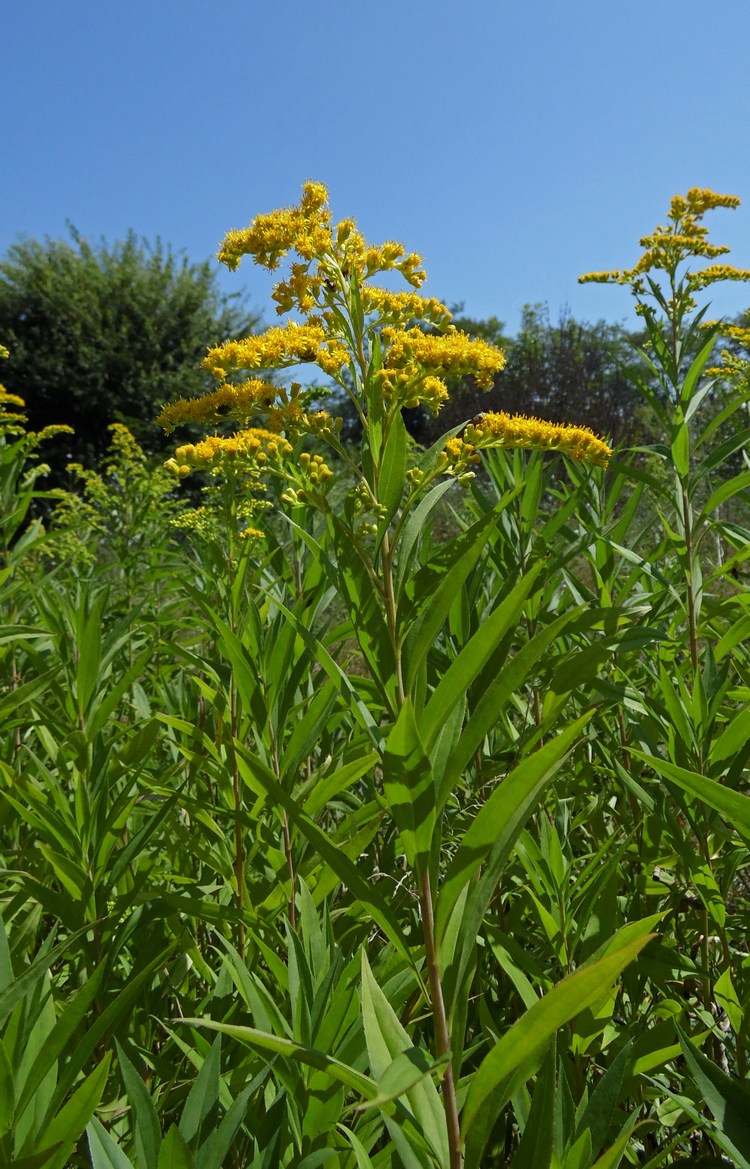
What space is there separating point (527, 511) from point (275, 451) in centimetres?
91

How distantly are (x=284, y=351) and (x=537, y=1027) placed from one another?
1.21 m

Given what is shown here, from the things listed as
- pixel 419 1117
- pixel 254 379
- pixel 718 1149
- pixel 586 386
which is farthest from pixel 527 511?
pixel 586 386

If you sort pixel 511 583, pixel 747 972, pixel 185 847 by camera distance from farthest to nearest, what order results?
pixel 185 847 → pixel 511 583 → pixel 747 972

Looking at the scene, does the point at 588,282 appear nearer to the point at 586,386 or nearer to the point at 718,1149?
the point at 718,1149

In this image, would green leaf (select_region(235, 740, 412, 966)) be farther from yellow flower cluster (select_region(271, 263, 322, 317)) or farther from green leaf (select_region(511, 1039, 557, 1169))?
yellow flower cluster (select_region(271, 263, 322, 317))

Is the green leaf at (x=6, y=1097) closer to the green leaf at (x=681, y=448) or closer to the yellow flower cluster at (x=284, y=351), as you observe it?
the yellow flower cluster at (x=284, y=351)

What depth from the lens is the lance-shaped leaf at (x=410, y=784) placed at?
0.74 meters

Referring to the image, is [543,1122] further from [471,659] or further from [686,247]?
[686,247]

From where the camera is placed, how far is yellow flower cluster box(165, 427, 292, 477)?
1498 millimetres

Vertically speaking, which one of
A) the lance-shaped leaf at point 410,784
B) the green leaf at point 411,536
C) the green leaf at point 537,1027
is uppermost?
the green leaf at point 411,536

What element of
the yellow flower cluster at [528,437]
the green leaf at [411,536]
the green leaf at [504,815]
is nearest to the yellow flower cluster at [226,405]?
the yellow flower cluster at [528,437]

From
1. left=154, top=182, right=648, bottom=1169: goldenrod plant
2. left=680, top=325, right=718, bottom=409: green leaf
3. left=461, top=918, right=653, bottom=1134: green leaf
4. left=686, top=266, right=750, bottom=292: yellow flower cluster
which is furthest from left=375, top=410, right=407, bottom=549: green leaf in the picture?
left=686, top=266, right=750, bottom=292: yellow flower cluster

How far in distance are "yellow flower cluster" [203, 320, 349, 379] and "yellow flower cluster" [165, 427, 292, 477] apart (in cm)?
15

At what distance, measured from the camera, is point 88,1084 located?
2.53 ft
